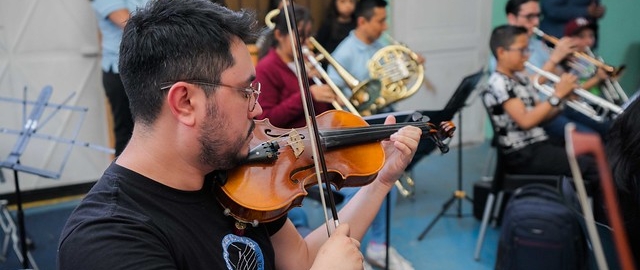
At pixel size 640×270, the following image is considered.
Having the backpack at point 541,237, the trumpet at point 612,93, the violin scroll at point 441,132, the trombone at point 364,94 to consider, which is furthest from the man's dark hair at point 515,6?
the violin scroll at point 441,132

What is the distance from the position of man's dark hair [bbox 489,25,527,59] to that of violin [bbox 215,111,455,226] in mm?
1625

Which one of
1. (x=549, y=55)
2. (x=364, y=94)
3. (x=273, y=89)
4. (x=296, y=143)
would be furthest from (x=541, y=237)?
(x=549, y=55)

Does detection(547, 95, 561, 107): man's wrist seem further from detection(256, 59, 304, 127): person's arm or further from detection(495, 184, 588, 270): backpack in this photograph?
detection(256, 59, 304, 127): person's arm

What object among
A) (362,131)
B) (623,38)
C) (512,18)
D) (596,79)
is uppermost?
(362,131)

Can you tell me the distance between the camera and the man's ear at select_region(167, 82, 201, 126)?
106cm

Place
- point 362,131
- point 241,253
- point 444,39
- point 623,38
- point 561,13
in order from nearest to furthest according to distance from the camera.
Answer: point 241,253 < point 362,131 < point 561,13 < point 444,39 < point 623,38

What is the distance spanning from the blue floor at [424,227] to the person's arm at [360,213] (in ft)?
5.29

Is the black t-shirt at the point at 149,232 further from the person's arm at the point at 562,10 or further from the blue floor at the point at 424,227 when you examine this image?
the person's arm at the point at 562,10

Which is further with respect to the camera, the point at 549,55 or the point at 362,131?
the point at 549,55

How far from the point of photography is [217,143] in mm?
1124

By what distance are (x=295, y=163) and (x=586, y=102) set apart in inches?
116

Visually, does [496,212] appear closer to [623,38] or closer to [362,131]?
[362,131]

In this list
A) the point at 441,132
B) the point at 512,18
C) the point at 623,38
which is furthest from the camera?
the point at 623,38

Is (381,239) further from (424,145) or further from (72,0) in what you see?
(72,0)
